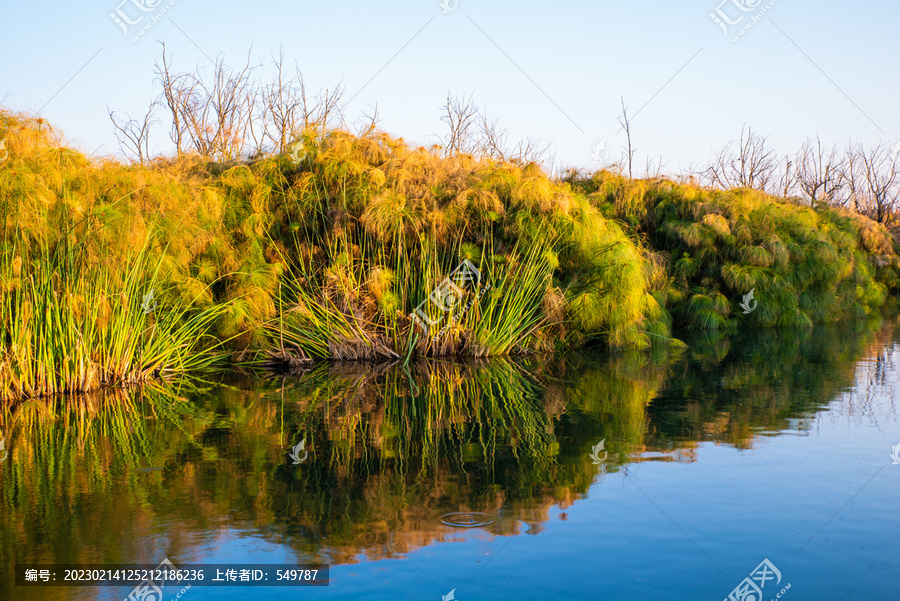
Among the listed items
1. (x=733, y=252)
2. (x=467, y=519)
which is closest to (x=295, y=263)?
(x=467, y=519)

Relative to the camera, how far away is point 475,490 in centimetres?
454

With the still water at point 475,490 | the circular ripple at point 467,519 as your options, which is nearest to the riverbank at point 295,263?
the still water at point 475,490

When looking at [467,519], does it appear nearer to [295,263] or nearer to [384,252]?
[384,252]

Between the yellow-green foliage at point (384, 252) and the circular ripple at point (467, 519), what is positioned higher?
the yellow-green foliage at point (384, 252)

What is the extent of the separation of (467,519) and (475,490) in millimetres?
520

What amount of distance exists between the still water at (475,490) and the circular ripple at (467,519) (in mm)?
17

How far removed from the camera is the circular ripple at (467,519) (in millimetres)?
3945

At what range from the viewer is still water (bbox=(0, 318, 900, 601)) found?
3.39 m

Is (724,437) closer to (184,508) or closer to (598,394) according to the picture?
(598,394)

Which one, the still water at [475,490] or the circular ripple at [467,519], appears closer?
the still water at [475,490]

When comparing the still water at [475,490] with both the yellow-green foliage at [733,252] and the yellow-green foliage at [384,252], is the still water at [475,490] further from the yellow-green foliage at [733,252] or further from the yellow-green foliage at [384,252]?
the yellow-green foliage at [733,252]

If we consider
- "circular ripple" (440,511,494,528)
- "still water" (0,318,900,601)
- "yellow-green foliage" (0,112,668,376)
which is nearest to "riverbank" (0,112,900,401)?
"yellow-green foliage" (0,112,668,376)

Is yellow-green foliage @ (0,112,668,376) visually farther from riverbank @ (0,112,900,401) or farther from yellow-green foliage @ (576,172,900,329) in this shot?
yellow-green foliage @ (576,172,900,329)

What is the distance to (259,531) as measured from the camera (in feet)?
12.6
